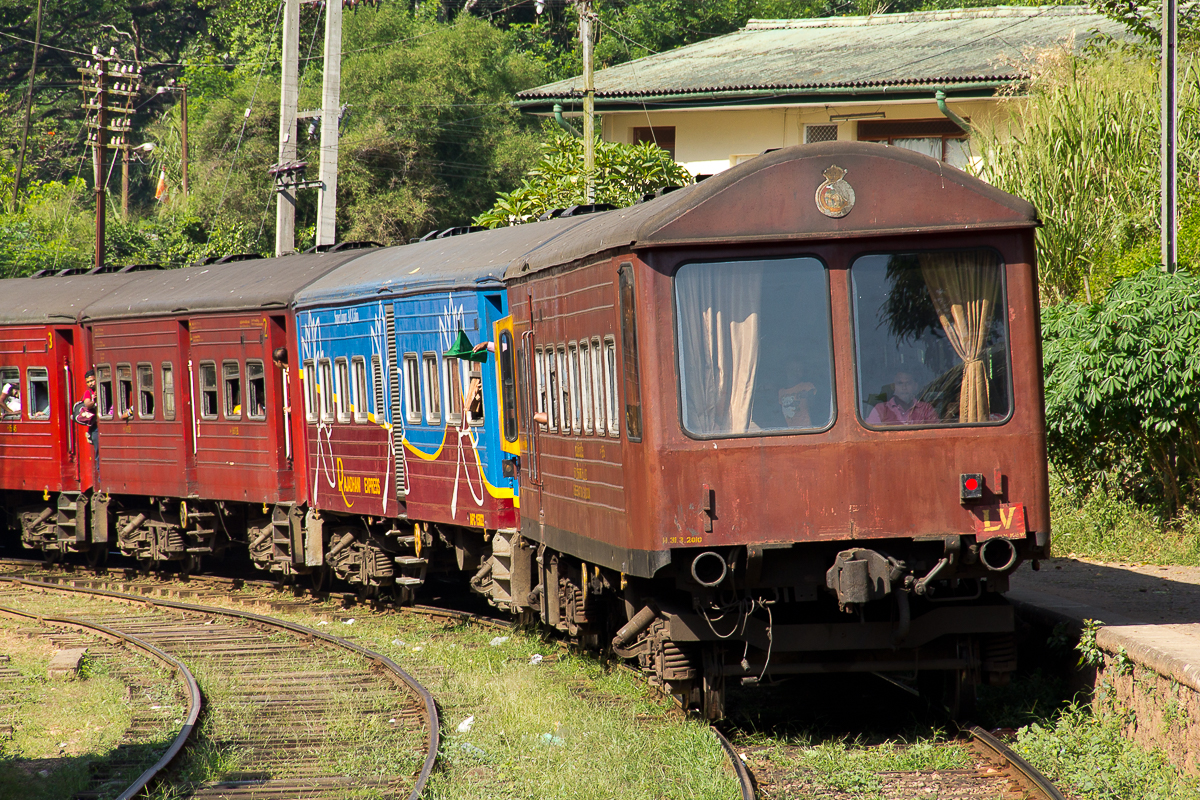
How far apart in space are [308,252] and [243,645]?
255 inches

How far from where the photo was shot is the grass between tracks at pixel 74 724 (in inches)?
328

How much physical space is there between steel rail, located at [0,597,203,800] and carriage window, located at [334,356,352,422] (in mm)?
3061

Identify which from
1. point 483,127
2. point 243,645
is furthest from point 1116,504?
point 483,127

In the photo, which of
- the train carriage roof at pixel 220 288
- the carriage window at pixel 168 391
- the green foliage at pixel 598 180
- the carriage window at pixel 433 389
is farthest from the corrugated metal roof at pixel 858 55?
the carriage window at pixel 433 389

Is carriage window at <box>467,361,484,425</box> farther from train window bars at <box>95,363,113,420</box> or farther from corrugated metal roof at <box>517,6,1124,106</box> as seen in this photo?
corrugated metal roof at <box>517,6,1124,106</box>

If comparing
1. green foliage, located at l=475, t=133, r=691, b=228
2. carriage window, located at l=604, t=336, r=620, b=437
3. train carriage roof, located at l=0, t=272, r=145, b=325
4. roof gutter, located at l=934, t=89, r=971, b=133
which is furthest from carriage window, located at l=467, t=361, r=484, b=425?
roof gutter, located at l=934, t=89, r=971, b=133

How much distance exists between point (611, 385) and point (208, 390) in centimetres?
971

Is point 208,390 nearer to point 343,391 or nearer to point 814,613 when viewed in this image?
point 343,391

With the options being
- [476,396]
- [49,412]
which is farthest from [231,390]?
[476,396]

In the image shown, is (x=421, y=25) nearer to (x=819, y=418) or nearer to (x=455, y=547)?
(x=455, y=547)

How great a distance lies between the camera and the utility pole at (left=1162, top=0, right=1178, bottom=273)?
520 inches

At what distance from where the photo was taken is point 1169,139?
13539 mm

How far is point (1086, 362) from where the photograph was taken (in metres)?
12.6

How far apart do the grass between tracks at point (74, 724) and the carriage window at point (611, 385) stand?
347cm
